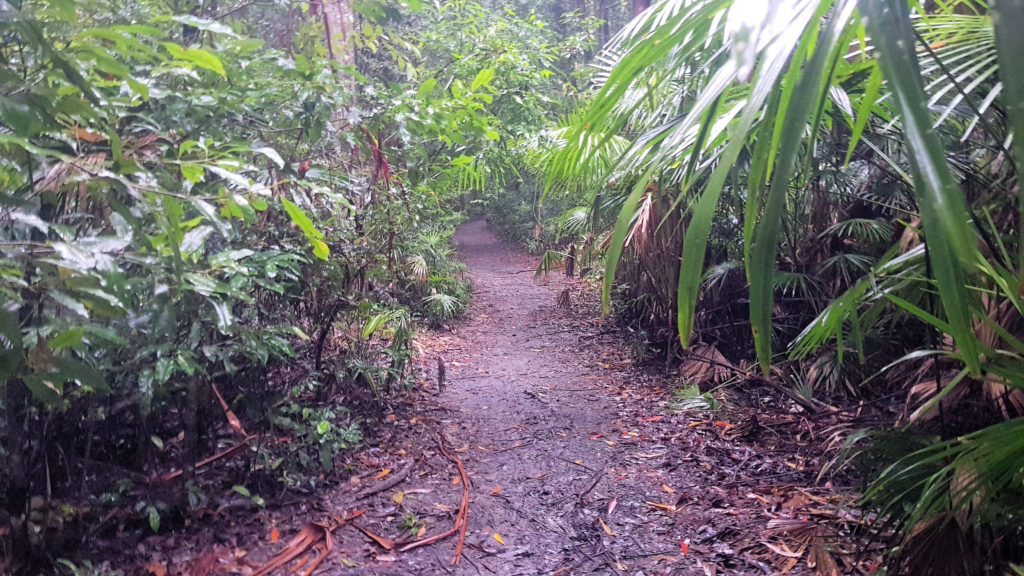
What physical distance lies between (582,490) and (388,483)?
105 centimetres

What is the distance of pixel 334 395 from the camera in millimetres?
3777

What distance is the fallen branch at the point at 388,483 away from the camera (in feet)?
10.0

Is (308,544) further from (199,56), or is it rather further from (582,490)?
(199,56)

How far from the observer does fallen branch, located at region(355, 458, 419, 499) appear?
3.05m

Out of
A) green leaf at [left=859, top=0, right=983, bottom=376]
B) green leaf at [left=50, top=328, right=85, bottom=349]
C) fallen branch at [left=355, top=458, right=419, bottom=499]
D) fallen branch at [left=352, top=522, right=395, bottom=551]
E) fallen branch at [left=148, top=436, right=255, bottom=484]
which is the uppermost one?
green leaf at [left=859, top=0, right=983, bottom=376]

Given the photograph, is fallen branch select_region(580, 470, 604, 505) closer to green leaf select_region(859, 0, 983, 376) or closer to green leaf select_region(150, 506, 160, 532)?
green leaf select_region(150, 506, 160, 532)

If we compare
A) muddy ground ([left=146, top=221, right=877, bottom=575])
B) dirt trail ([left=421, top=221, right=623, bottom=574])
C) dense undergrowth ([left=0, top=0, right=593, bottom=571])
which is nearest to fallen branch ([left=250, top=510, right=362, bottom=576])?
muddy ground ([left=146, top=221, right=877, bottom=575])

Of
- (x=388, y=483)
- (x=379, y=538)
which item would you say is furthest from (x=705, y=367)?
(x=379, y=538)

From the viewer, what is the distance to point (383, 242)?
422 cm

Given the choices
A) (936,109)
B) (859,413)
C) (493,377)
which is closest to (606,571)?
(859,413)

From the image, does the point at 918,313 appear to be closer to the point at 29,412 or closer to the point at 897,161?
the point at 897,161

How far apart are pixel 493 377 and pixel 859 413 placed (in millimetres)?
3008

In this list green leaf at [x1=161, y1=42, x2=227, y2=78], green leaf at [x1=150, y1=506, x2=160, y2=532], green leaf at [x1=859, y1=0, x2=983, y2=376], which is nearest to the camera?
green leaf at [x1=859, y1=0, x2=983, y2=376]

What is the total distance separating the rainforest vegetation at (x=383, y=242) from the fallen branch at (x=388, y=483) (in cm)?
18
